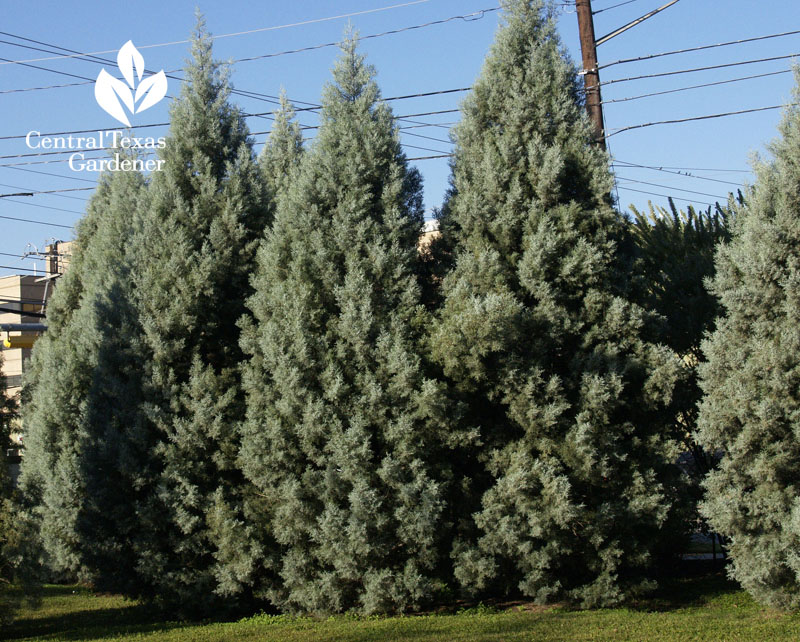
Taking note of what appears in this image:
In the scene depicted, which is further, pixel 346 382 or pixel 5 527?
pixel 346 382

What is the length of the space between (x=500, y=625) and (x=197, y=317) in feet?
17.5

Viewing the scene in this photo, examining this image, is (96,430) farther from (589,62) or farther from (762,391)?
(589,62)

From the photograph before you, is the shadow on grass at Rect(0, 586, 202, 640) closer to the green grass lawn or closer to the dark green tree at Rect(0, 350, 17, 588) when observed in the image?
the green grass lawn

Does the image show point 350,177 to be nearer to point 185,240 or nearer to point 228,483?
point 185,240

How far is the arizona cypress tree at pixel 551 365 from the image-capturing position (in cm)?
838

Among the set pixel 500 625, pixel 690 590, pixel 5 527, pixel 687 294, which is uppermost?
pixel 687 294

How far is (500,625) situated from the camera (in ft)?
25.3

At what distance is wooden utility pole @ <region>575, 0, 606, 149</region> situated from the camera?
11.1 meters

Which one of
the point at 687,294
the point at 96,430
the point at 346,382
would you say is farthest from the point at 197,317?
the point at 687,294

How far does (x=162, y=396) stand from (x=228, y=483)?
1431 millimetres

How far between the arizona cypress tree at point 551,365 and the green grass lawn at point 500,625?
494 millimetres

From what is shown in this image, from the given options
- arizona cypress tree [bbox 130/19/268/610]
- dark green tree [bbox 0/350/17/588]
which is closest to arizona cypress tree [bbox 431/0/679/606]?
arizona cypress tree [bbox 130/19/268/610]

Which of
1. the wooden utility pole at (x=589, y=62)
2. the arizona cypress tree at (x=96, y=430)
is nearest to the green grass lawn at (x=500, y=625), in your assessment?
the arizona cypress tree at (x=96, y=430)

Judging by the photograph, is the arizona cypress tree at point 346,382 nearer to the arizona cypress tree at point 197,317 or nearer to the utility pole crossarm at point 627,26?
the arizona cypress tree at point 197,317
